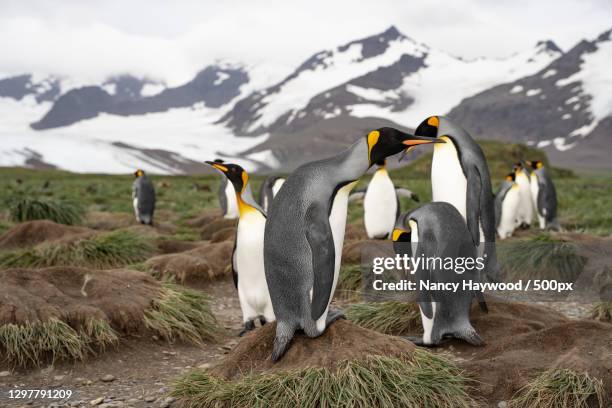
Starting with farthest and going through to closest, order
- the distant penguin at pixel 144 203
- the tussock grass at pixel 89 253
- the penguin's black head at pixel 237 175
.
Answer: the distant penguin at pixel 144 203 → the tussock grass at pixel 89 253 → the penguin's black head at pixel 237 175

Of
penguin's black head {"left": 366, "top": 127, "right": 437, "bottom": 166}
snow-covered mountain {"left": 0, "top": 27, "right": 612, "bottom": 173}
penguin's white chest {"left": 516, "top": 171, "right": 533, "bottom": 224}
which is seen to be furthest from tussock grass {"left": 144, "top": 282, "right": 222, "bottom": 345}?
snow-covered mountain {"left": 0, "top": 27, "right": 612, "bottom": 173}

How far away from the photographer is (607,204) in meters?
14.8

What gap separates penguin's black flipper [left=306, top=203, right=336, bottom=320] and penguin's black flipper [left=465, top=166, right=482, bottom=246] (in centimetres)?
220

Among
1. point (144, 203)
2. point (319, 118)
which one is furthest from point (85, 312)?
point (319, 118)

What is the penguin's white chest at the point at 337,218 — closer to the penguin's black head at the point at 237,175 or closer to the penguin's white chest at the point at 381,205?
the penguin's black head at the point at 237,175

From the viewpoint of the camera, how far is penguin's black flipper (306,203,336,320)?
12.1 ft

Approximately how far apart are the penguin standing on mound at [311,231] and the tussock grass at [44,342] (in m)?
1.83

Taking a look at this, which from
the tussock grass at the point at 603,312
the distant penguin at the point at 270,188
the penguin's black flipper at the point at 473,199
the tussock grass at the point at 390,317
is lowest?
the tussock grass at the point at 603,312

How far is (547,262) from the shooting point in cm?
729

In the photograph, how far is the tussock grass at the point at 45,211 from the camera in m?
12.1

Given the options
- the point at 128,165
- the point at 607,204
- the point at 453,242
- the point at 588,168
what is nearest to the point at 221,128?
the point at 128,165

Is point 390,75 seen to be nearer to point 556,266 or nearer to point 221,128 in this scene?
point 221,128

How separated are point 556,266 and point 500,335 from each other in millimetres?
2753

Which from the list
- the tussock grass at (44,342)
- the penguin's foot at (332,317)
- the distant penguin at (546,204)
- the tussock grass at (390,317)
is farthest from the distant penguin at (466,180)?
the distant penguin at (546,204)
